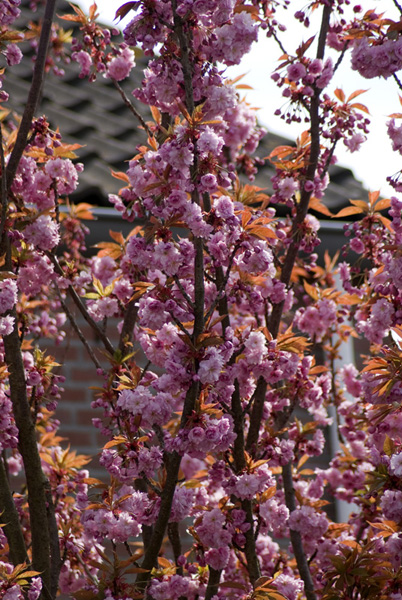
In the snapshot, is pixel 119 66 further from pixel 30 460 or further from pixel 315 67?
pixel 30 460

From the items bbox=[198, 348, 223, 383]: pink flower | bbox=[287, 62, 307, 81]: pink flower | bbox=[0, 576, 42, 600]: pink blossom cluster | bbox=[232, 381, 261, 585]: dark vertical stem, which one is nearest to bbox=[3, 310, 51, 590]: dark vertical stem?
bbox=[0, 576, 42, 600]: pink blossom cluster

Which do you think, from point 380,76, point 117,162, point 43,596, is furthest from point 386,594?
point 117,162

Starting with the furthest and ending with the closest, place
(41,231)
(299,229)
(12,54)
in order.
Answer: (299,229)
(12,54)
(41,231)

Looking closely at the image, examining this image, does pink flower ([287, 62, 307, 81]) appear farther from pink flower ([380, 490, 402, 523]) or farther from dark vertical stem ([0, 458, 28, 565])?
dark vertical stem ([0, 458, 28, 565])

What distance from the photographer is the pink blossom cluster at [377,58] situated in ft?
8.09

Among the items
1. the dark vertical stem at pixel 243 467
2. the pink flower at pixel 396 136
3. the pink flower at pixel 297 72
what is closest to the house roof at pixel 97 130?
the pink flower at pixel 297 72

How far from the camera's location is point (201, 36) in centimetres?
230

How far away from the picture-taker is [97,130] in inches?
216

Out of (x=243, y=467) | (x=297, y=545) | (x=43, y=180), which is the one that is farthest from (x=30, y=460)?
(x=297, y=545)

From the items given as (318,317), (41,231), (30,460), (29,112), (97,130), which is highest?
(97,130)

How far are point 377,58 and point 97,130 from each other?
3255 millimetres

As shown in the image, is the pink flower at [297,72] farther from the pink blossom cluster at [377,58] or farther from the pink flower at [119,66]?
the pink flower at [119,66]

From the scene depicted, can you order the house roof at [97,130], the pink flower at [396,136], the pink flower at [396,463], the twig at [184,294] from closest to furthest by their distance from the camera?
the twig at [184,294]
the pink flower at [396,463]
the pink flower at [396,136]
the house roof at [97,130]

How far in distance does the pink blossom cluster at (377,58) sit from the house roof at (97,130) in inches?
80.0
